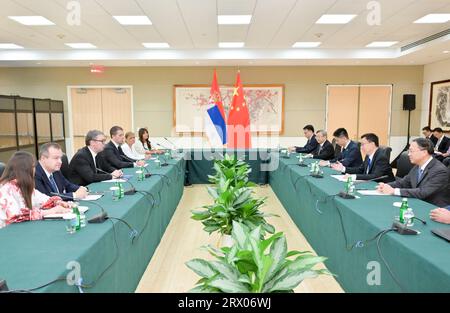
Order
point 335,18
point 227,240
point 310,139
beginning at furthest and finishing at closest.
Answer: point 310,139, point 335,18, point 227,240

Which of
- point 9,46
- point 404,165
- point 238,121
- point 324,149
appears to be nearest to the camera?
point 404,165

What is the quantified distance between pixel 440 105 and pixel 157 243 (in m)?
7.72

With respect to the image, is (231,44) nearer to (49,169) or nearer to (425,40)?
(425,40)

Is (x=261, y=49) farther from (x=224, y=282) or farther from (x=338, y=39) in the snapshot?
(x=224, y=282)

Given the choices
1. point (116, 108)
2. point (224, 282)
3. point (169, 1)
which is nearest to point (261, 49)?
point (169, 1)

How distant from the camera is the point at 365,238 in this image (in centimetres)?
215

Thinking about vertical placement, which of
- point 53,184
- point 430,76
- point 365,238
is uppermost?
point 430,76

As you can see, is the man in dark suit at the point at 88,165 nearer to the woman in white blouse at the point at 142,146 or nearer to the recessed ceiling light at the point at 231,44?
the woman in white blouse at the point at 142,146

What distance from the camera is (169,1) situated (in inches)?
171

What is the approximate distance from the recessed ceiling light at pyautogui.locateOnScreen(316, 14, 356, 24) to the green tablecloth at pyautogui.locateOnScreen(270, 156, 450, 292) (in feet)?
7.86

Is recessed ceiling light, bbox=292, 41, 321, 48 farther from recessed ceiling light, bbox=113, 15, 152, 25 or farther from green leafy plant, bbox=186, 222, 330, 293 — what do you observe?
green leafy plant, bbox=186, 222, 330, 293

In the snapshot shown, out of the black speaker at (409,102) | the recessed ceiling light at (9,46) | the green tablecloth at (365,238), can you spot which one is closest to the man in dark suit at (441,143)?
the black speaker at (409,102)

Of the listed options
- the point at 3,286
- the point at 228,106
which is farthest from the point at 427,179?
the point at 228,106

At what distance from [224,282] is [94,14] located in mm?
4817
